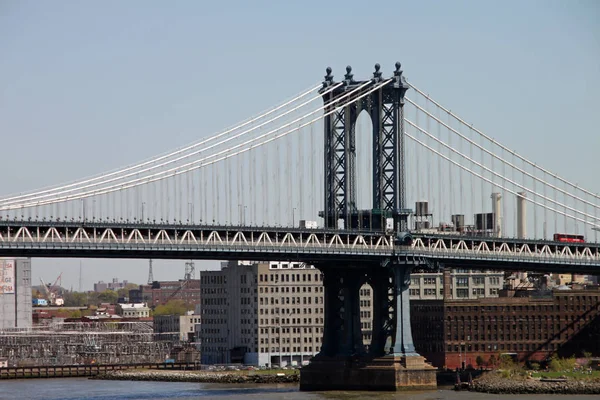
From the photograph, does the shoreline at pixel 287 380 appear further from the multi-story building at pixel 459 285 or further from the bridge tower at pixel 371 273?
the multi-story building at pixel 459 285

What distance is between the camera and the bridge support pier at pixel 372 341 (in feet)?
428

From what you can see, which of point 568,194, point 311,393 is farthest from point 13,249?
point 568,194

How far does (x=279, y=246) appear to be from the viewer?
123 meters

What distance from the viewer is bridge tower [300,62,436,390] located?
131 m

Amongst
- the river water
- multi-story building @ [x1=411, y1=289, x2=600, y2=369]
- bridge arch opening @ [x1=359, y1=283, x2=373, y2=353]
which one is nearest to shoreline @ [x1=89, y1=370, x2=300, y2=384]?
the river water

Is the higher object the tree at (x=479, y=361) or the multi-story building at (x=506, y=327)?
the multi-story building at (x=506, y=327)

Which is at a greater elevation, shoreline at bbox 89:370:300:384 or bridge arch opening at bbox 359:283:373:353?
bridge arch opening at bbox 359:283:373:353

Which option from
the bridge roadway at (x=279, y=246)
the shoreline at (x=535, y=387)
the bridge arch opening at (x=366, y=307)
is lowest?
the shoreline at (x=535, y=387)

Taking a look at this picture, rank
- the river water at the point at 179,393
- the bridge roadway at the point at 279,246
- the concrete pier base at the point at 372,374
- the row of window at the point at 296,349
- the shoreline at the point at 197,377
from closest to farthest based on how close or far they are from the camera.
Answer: the bridge roadway at the point at 279,246
the river water at the point at 179,393
the concrete pier base at the point at 372,374
the shoreline at the point at 197,377
the row of window at the point at 296,349

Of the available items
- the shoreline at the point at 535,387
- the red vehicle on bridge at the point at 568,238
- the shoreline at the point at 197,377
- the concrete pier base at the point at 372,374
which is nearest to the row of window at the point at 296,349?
the shoreline at the point at 197,377

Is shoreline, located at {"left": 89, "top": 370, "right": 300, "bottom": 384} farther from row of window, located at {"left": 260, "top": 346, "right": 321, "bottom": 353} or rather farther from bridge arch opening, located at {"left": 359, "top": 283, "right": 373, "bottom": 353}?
bridge arch opening, located at {"left": 359, "top": 283, "right": 373, "bottom": 353}

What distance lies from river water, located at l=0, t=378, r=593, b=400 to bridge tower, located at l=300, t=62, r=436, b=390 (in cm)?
300

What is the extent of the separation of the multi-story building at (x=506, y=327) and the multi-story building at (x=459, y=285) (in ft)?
57.4

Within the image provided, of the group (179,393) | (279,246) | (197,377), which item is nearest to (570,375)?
(279,246)
